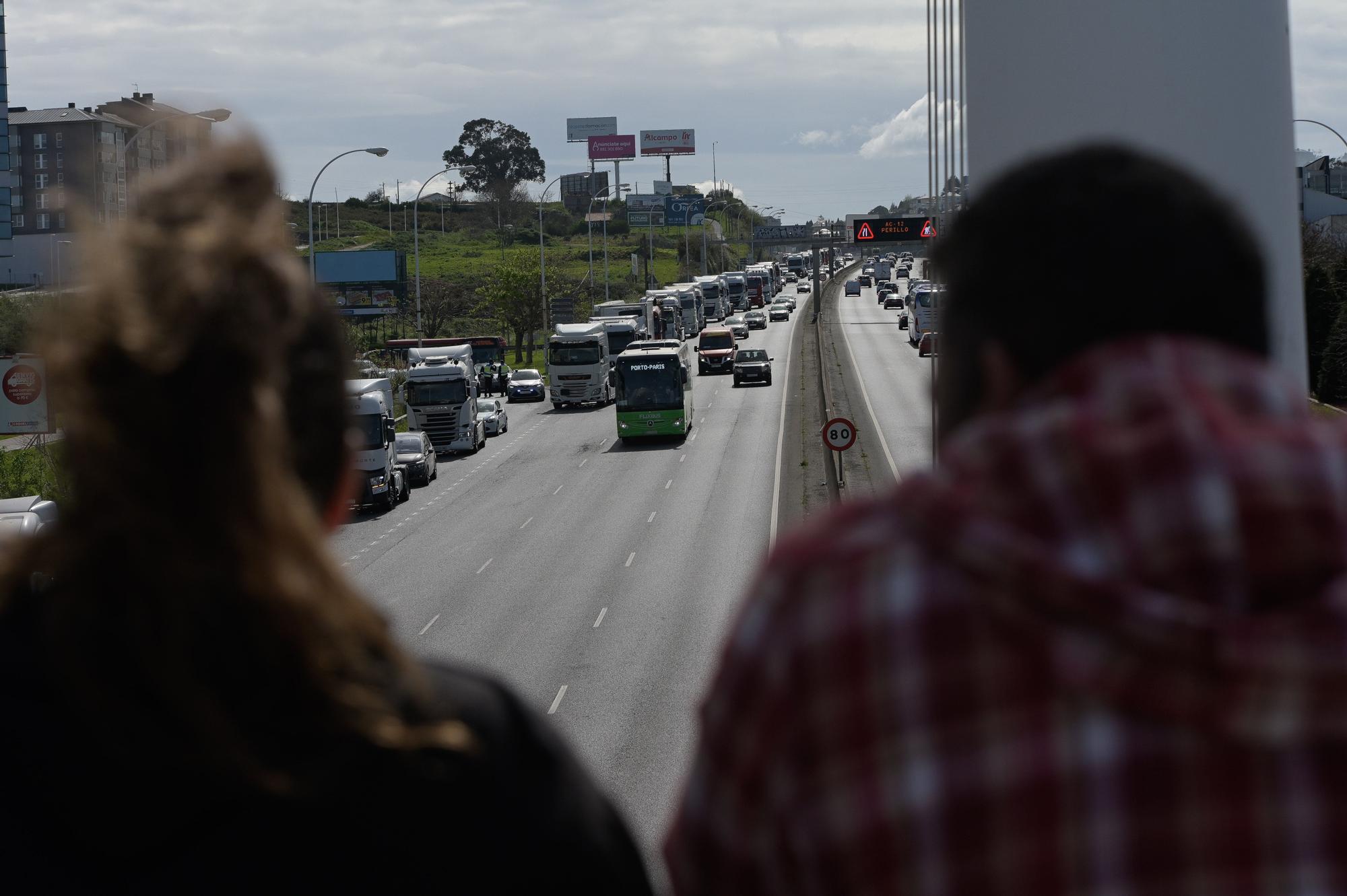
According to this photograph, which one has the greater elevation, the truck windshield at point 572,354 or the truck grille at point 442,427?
the truck windshield at point 572,354

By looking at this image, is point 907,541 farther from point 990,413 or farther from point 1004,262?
point 1004,262

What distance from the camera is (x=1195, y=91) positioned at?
4.62 m

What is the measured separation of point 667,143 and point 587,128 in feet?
36.5

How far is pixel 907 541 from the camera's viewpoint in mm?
1586

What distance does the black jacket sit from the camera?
166 cm

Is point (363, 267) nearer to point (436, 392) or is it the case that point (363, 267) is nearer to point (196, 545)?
point (436, 392)

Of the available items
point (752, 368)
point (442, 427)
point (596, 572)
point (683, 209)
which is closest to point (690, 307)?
point (752, 368)

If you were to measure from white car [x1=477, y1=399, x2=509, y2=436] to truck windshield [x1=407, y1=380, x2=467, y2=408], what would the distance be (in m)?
4.57

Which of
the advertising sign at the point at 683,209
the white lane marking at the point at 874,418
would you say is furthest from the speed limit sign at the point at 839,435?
the advertising sign at the point at 683,209

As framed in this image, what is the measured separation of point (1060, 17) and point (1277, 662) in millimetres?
3893

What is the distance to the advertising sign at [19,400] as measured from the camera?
3225 cm

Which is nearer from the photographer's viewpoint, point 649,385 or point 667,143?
point 649,385

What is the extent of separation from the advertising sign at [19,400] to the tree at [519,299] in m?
53.2

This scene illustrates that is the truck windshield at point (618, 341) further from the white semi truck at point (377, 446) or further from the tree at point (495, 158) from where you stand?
the tree at point (495, 158)
